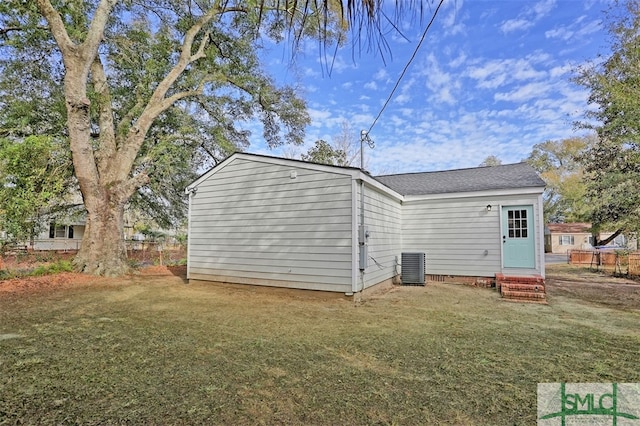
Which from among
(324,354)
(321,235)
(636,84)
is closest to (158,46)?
(321,235)

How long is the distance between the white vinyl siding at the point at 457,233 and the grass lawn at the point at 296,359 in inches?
106

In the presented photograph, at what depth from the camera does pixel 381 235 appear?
25.7 feet

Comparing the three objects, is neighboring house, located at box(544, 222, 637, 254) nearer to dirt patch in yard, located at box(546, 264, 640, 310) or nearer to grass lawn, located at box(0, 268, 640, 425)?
dirt patch in yard, located at box(546, 264, 640, 310)

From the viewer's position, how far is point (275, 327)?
14.5 ft

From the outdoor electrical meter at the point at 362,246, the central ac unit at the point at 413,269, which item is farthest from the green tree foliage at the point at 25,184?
the central ac unit at the point at 413,269

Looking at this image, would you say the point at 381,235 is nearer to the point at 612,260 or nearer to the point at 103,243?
the point at 103,243

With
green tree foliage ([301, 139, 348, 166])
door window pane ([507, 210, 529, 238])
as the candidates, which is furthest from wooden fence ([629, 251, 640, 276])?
green tree foliage ([301, 139, 348, 166])

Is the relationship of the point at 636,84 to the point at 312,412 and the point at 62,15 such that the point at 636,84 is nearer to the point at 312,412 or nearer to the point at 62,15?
the point at 312,412

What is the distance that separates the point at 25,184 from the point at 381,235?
894cm

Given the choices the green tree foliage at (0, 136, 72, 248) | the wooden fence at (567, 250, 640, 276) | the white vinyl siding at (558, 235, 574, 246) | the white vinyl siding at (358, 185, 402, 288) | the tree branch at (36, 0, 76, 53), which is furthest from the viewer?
the white vinyl siding at (558, 235, 574, 246)

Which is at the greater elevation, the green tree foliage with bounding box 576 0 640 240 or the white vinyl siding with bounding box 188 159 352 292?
the green tree foliage with bounding box 576 0 640 240

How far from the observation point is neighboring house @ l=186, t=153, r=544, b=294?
6.44 metres

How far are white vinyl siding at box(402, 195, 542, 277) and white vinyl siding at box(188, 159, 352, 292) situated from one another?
400 centimetres

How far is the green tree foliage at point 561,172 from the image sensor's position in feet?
88.5
